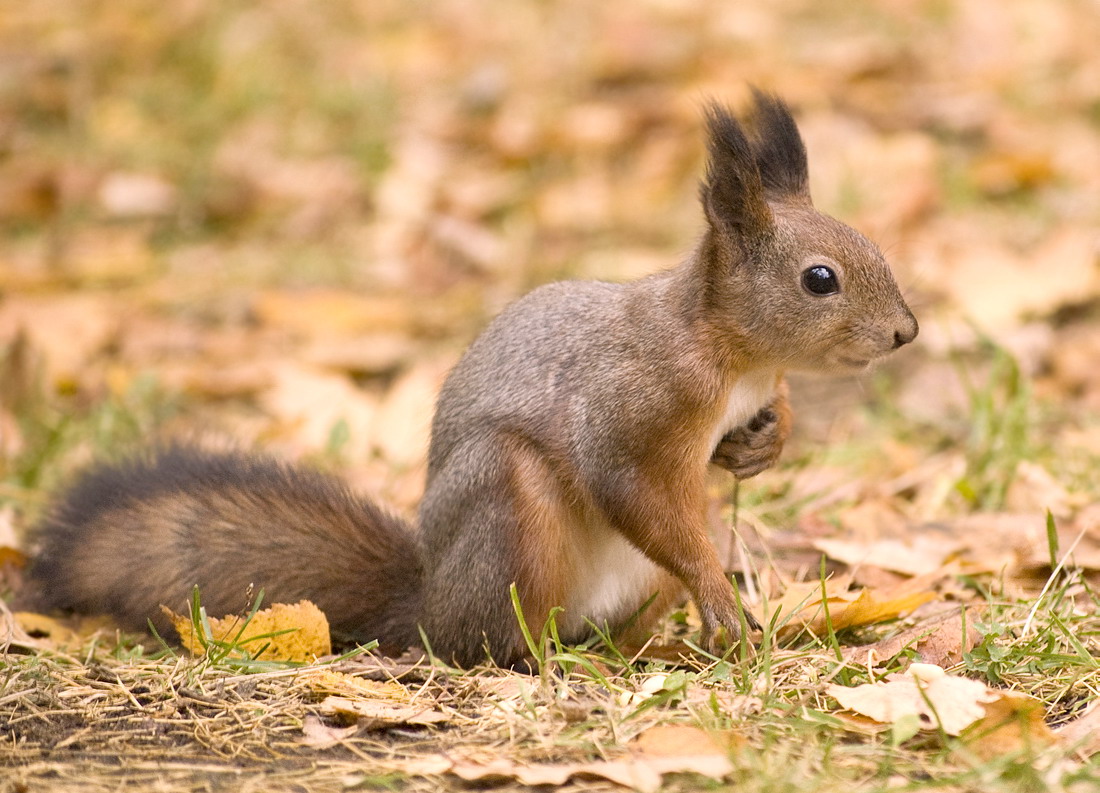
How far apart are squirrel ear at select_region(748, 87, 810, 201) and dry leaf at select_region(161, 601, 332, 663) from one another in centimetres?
136

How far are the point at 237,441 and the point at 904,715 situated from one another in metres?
1.94

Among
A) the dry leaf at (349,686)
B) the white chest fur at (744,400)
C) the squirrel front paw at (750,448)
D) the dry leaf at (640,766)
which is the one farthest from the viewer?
the squirrel front paw at (750,448)

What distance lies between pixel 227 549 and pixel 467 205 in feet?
11.9

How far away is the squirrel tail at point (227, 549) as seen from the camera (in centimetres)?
284

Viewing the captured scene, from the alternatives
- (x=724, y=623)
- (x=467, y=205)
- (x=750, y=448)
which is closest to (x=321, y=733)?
(x=724, y=623)

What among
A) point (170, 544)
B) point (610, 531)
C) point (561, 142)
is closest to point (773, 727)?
A: point (610, 531)

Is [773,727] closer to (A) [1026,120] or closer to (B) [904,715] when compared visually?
(B) [904,715]

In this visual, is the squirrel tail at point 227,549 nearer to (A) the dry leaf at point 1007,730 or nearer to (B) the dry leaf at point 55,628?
(B) the dry leaf at point 55,628

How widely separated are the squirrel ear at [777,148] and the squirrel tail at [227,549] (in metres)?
1.15

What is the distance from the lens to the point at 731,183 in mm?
2656

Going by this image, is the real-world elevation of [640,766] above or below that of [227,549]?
below

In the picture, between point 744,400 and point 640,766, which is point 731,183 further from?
point 640,766

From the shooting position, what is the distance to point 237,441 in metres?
3.38

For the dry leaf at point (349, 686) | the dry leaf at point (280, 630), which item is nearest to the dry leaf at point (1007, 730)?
the dry leaf at point (349, 686)
